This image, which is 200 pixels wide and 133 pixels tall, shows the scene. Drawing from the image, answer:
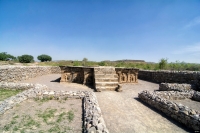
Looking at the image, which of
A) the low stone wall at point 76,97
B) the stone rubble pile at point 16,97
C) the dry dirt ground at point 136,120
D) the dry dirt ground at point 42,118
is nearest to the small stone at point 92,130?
the low stone wall at point 76,97

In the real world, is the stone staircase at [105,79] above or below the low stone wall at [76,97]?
above

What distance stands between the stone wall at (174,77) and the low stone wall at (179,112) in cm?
547

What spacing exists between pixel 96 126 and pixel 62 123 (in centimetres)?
123

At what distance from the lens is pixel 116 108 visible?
518 centimetres

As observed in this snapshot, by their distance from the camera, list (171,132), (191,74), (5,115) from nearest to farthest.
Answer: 1. (171,132)
2. (5,115)
3. (191,74)

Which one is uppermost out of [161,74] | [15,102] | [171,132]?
[161,74]

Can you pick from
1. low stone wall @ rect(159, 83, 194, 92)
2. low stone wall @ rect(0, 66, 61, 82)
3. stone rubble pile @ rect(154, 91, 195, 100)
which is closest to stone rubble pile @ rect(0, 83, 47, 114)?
low stone wall @ rect(0, 66, 61, 82)

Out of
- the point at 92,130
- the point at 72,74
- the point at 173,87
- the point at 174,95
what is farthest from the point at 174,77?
the point at 92,130

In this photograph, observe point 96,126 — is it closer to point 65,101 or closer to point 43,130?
point 43,130

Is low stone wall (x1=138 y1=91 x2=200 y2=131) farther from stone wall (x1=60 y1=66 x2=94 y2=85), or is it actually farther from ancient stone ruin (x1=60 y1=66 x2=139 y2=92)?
stone wall (x1=60 y1=66 x2=94 y2=85)

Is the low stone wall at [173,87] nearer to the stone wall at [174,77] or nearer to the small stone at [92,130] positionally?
the stone wall at [174,77]

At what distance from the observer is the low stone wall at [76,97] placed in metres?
3.29

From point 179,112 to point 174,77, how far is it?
783cm

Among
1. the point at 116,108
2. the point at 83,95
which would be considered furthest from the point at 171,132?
the point at 83,95
